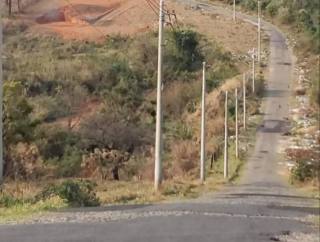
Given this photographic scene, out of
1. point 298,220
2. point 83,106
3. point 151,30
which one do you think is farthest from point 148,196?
point 83,106

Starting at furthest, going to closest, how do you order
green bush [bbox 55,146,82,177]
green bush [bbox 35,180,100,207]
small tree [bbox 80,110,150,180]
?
small tree [bbox 80,110,150,180] → green bush [bbox 55,146,82,177] → green bush [bbox 35,180,100,207]

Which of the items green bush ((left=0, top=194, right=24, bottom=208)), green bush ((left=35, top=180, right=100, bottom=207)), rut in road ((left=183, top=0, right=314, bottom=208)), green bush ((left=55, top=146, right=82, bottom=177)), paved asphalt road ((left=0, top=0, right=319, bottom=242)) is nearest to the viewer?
paved asphalt road ((left=0, top=0, right=319, bottom=242))

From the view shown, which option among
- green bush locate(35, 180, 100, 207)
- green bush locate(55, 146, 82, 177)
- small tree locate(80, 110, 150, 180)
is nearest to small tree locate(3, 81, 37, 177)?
green bush locate(55, 146, 82, 177)

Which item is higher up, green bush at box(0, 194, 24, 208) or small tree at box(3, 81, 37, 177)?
small tree at box(3, 81, 37, 177)

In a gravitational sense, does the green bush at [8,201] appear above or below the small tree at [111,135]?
below

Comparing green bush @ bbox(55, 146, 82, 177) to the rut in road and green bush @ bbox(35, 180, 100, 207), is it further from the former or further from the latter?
green bush @ bbox(35, 180, 100, 207)

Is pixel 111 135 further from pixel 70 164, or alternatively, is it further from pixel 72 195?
pixel 72 195

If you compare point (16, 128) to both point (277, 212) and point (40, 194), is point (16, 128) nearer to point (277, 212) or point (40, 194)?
point (40, 194)

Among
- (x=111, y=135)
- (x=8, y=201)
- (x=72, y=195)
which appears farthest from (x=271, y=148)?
(x=111, y=135)

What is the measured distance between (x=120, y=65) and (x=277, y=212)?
49520mm

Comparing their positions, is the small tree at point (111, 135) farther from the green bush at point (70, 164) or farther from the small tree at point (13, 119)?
the small tree at point (13, 119)

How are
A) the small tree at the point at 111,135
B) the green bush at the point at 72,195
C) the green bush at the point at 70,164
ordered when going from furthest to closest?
the small tree at the point at 111,135
the green bush at the point at 70,164
the green bush at the point at 72,195

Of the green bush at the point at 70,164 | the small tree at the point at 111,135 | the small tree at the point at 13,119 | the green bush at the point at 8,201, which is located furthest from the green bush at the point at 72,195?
the small tree at the point at 111,135

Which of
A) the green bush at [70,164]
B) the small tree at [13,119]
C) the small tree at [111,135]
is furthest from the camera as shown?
the small tree at [111,135]
